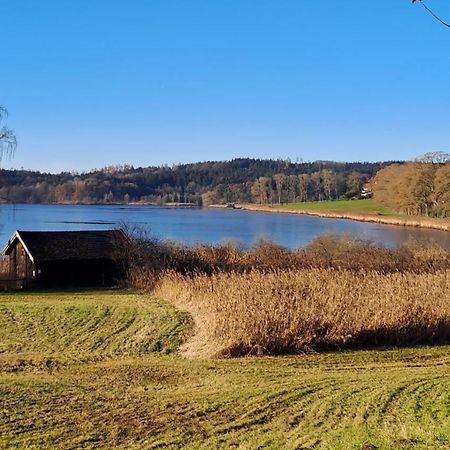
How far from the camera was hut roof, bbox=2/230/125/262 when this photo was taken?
33.2 m

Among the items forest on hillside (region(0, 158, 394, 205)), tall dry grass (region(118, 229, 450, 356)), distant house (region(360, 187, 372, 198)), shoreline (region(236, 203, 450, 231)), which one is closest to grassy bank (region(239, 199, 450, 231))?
shoreline (region(236, 203, 450, 231))

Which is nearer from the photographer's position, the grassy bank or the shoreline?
the shoreline

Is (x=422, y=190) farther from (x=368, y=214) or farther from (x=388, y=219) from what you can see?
(x=368, y=214)

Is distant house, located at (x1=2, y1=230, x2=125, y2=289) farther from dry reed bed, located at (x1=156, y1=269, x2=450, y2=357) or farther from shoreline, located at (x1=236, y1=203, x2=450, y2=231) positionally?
shoreline, located at (x1=236, y1=203, x2=450, y2=231)

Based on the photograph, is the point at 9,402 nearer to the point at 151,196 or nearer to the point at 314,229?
the point at 314,229

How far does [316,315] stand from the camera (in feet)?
50.9

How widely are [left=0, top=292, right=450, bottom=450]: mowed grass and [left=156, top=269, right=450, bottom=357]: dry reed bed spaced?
0.71m

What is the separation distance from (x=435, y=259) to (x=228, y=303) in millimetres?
20285

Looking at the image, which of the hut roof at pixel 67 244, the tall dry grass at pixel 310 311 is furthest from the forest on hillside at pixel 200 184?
the tall dry grass at pixel 310 311

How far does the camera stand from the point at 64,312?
20875 mm

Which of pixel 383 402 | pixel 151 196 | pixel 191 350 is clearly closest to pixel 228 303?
pixel 191 350

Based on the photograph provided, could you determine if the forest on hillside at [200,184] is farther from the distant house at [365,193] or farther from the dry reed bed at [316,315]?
the dry reed bed at [316,315]

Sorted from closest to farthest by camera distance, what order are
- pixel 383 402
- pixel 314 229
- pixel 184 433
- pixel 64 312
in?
pixel 184 433 → pixel 383 402 → pixel 64 312 → pixel 314 229

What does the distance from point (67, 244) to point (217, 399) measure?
2632 cm
